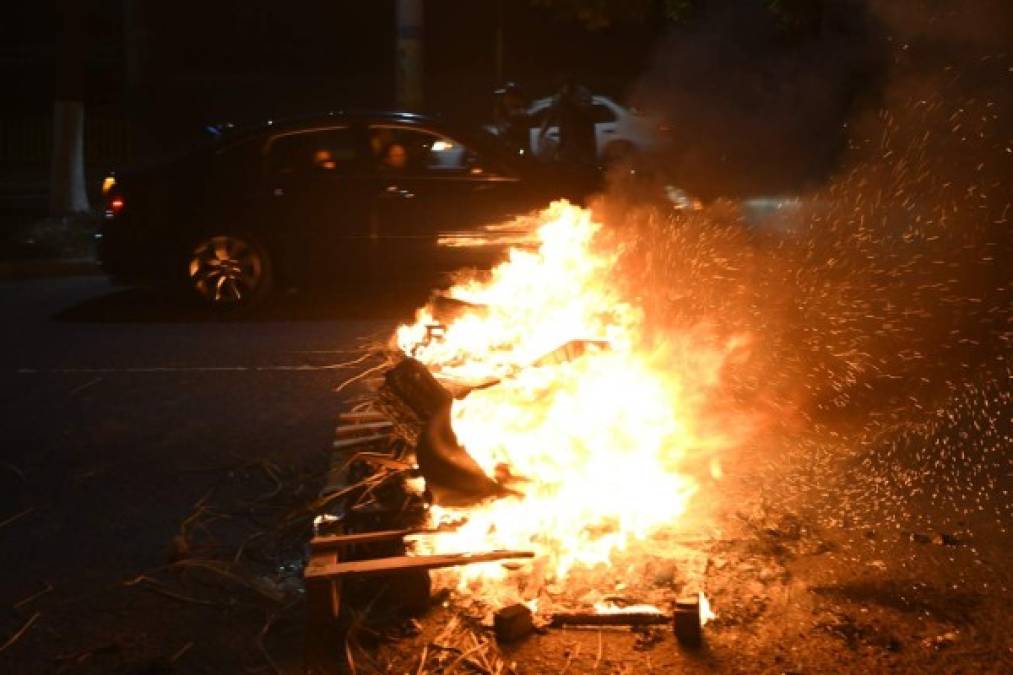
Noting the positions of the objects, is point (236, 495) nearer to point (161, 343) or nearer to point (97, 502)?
point (97, 502)

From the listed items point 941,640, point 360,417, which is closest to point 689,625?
point 941,640

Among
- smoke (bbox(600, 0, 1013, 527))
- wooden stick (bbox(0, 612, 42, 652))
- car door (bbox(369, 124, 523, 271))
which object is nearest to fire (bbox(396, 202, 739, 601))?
smoke (bbox(600, 0, 1013, 527))

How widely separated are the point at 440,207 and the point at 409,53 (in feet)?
14.8

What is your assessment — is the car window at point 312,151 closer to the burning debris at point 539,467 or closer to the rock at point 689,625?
the burning debris at point 539,467

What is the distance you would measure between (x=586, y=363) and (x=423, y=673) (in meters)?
2.53

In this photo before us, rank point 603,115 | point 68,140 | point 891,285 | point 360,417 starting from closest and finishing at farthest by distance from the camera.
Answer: point 360,417
point 891,285
point 68,140
point 603,115

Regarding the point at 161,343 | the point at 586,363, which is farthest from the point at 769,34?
the point at 586,363

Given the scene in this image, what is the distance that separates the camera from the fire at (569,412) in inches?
202

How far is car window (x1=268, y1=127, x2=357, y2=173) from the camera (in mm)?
10492

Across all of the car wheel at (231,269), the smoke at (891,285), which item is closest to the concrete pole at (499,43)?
the smoke at (891,285)

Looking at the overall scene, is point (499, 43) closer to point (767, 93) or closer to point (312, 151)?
point (767, 93)

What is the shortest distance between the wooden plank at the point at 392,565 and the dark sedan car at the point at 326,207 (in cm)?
596

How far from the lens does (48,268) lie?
13.1 meters

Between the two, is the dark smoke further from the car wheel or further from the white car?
the car wheel
